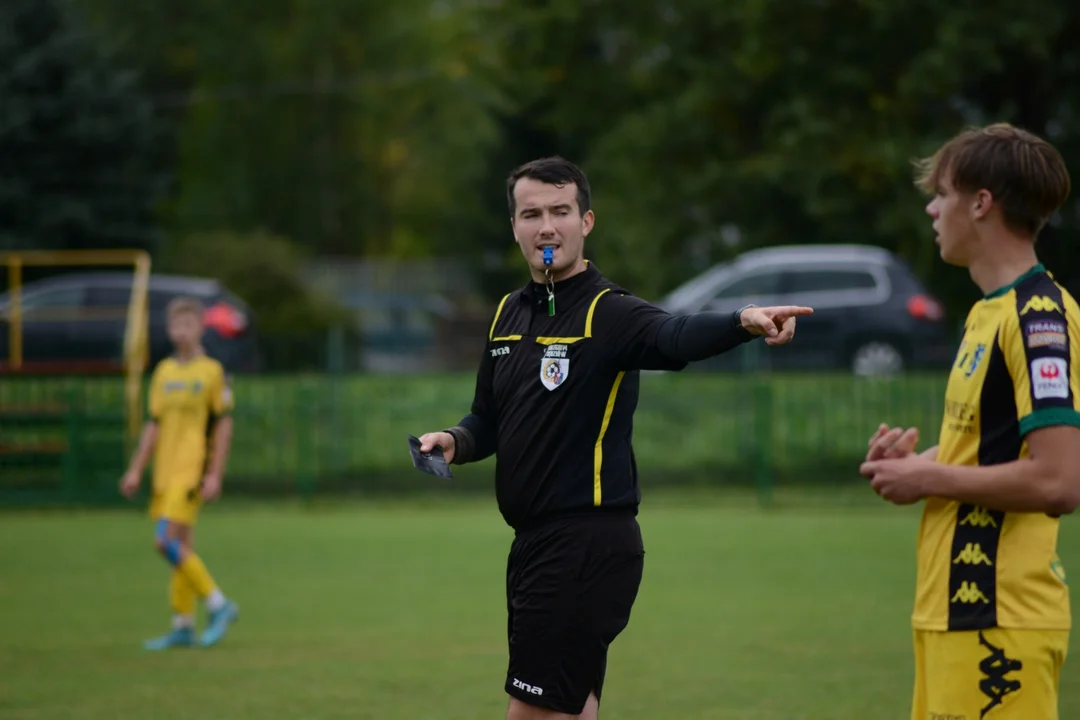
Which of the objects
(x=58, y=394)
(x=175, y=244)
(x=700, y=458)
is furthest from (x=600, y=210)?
(x=175, y=244)

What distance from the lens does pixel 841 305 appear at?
23.0 m

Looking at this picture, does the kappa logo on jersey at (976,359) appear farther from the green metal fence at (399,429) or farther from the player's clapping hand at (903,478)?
the green metal fence at (399,429)

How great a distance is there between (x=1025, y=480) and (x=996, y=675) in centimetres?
48

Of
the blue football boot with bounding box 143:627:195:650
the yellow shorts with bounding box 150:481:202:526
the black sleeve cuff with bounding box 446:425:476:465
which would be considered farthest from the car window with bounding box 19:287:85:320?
the black sleeve cuff with bounding box 446:425:476:465

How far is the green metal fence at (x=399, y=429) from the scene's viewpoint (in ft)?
65.3

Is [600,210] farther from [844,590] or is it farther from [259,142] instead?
[259,142]

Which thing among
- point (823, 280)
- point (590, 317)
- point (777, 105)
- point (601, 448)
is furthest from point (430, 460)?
point (777, 105)

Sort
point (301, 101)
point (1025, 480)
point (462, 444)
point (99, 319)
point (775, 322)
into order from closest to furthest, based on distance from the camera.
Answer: point (1025, 480) < point (775, 322) < point (462, 444) < point (99, 319) < point (301, 101)

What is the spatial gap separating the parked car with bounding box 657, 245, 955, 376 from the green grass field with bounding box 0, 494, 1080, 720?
411cm

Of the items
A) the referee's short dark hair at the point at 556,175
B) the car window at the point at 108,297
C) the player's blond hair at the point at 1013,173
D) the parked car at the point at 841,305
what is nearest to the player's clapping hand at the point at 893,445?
the player's blond hair at the point at 1013,173

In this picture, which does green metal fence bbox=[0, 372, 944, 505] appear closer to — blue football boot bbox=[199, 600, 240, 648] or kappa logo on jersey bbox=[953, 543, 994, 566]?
blue football boot bbox=[199, 600, 240, 648]

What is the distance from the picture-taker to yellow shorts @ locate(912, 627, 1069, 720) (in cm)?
356

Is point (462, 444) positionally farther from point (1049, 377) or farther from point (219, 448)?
point (219, 448)

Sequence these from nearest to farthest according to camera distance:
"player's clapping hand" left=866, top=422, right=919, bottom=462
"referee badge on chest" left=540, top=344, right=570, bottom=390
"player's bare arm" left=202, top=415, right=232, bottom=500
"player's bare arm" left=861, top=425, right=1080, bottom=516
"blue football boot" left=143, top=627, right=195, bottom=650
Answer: "player's bare arm" left=861, top=425, right=1080, bottom=516
"player's clapping hand" left=866, top=422, right=919, bottom=462
"referee badge on chest" left=540, top=344, right=570, bottom=390
"blue football boot" left=143, top=627, right=195, bottom=650
"player's bare arm" left=202, top=415, right=232, bottom=500
